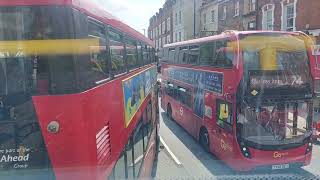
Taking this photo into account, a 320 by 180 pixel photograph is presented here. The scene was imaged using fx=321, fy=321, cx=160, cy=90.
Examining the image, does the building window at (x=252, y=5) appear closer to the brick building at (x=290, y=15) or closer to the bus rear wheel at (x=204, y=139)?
the brick building at (x=290, y=15)

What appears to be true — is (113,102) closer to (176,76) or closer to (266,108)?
(266,108)

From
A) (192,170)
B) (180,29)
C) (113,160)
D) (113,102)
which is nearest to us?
(113,160)

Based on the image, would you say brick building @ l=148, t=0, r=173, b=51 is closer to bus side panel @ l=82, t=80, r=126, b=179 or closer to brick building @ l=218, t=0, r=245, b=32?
brick building @ l=218, t=0, r=245, b=32

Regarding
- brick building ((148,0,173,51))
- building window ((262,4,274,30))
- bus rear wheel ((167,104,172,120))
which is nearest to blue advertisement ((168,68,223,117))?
bus rear wheel ((167,104,172,120))

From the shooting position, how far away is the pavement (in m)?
7.26

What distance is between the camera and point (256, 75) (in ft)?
22.6

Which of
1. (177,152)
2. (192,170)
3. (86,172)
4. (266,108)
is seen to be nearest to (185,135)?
(177,152)

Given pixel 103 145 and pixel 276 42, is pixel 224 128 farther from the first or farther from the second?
pixel 103 145

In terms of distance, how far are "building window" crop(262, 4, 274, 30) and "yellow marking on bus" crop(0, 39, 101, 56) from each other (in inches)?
739

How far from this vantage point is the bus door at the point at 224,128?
24.2 ft

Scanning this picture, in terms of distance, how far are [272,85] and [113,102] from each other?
4.83 m

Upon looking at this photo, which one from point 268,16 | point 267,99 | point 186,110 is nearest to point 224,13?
point 268,16

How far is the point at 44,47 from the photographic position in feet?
6.89

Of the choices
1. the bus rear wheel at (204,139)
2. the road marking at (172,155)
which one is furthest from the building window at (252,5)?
the road marking at (172,155)
